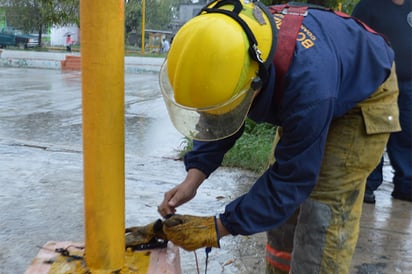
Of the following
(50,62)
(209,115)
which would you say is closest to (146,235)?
(209,115)

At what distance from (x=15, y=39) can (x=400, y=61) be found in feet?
90.1

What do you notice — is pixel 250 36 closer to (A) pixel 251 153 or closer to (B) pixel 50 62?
(A) pixel 251 153

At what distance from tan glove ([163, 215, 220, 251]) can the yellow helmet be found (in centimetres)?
34

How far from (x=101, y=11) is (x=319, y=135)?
2.52 ft

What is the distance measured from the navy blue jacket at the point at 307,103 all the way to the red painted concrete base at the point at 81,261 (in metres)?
0.37

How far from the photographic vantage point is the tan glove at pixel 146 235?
6.50 ft

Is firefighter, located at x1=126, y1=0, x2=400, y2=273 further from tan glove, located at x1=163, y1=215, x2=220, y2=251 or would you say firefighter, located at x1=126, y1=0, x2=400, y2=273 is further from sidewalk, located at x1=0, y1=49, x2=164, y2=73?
sidewalk, located at x1=0, y1=49, x2=164, y2=73

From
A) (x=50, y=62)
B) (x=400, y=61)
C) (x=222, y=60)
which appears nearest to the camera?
(x=222, y=60)

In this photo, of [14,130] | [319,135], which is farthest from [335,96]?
[14,130]

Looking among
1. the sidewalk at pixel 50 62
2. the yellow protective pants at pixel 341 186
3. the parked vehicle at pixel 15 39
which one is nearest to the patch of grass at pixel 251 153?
the yellow protective pants at pixel 341 186

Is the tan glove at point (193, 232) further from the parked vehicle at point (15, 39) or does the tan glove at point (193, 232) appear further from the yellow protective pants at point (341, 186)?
the parked vehicle at point (15, 39)

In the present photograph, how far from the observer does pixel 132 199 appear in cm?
347

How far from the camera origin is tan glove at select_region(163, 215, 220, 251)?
167 cm

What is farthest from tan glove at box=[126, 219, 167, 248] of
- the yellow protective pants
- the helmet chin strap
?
the helmet chin strap
